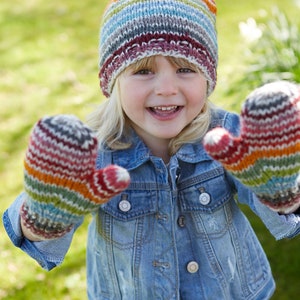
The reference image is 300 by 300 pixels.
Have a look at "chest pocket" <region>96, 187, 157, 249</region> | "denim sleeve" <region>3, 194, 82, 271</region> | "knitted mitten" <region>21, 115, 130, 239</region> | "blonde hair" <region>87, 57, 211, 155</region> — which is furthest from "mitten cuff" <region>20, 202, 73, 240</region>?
"blonde hair" <region>87, 57, 211, 155</region>

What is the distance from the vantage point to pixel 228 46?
5535 mm

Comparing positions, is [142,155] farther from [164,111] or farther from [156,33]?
[156,33]

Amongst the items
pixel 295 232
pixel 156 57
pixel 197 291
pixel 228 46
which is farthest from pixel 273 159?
pixel 228 46

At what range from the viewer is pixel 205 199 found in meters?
2.05

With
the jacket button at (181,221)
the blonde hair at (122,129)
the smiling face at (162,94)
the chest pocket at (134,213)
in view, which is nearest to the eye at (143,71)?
the smiling face at (162,94)

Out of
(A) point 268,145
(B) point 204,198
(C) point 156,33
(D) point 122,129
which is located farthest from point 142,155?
(A) point 268,145

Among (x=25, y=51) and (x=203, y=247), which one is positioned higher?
(x=203, y=247)

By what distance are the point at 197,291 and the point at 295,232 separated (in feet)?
1.37

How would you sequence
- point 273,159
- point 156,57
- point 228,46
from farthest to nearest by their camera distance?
point 228,46 < point 156,57 < point 273,159

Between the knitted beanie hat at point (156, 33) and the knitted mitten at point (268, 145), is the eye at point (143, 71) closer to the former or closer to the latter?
the knitted beanie hat at point (156, 33)

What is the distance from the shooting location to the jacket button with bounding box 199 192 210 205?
205cm

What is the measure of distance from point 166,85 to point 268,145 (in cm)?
43

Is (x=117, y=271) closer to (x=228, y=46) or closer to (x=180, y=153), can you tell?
(x=180, y=153)

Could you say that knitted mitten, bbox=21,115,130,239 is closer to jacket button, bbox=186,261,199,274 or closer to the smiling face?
the smiling face
